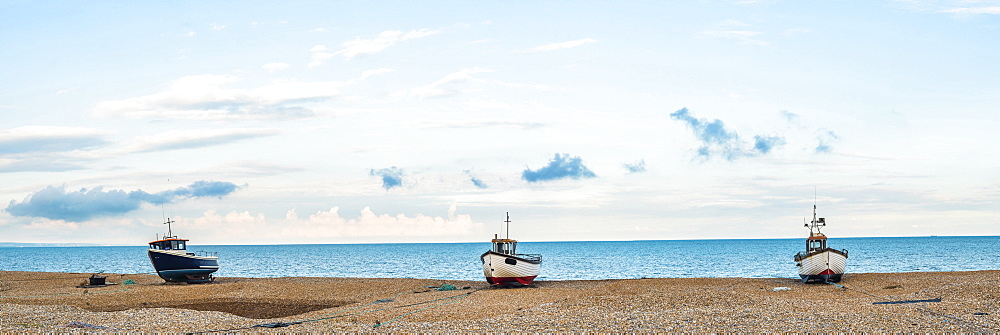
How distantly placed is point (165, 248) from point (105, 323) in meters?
29.1

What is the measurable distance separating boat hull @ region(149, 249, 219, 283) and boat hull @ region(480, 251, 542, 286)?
2069cm

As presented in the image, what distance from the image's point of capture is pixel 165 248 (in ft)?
184

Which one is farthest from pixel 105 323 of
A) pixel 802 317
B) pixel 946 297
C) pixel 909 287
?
pixel 909 287

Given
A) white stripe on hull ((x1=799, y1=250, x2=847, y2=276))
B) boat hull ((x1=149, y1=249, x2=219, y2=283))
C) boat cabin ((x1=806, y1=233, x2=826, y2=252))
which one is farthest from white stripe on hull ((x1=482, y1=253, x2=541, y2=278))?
boat hull ((x1=149, y1=249, x2=219, y2=283))

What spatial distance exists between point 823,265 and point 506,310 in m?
24.4

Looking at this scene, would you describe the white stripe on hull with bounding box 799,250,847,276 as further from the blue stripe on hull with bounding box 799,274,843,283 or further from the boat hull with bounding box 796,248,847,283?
the blue stripe on hull with bounding box 799,274,843,283

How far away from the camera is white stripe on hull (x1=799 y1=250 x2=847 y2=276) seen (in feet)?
158

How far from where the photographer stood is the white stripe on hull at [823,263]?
158ft

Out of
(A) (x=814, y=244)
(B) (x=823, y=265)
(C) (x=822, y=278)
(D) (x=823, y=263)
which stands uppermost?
(A) (x=814, y=244)

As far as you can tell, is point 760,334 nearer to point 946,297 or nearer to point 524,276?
point 946,297

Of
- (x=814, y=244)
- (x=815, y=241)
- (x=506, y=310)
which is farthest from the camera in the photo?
(x=814, y=244)

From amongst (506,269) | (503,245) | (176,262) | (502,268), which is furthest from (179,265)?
(506,269)

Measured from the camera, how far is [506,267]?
4853cm

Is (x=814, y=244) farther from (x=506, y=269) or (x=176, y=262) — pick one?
(x=176, y=262)
